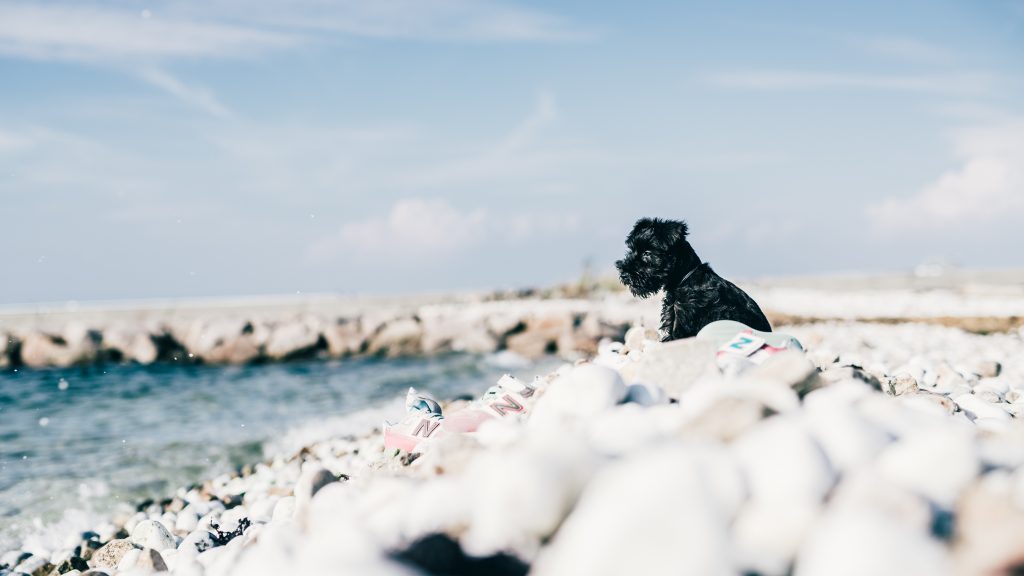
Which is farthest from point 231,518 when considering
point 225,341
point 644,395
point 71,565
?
point 225,341

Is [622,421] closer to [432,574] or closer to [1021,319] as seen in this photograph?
[432,574]

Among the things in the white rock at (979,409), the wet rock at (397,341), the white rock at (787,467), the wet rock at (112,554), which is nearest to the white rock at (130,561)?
the wet rock at (112,554)

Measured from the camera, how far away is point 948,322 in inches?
520

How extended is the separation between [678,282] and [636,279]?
27 centimetres

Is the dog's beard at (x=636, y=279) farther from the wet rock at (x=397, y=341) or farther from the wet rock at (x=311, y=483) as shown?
the wet rock at (x=397, y=341)

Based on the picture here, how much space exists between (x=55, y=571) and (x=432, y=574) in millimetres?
3507

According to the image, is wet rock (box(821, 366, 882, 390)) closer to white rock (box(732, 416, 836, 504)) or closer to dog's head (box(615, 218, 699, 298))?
white rock (box(732, 416, 836, 504))

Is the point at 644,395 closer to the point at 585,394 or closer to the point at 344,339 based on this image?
the point at 585,394

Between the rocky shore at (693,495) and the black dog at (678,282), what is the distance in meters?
1.30

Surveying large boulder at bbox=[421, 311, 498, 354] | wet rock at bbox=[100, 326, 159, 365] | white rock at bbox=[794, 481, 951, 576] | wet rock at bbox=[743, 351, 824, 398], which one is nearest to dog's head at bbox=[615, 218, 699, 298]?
wet rock at bbox=[743, 351, 824, 398]

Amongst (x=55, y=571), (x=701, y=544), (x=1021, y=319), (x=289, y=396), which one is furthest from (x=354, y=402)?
(x=1021, y=319)

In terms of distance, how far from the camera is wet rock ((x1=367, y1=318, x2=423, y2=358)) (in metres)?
15.4

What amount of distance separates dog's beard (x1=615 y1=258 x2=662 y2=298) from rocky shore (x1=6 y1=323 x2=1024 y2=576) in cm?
183

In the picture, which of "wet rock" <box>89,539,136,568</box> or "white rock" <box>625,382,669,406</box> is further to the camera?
"wet rock" <box>89,539,136,568</box>
